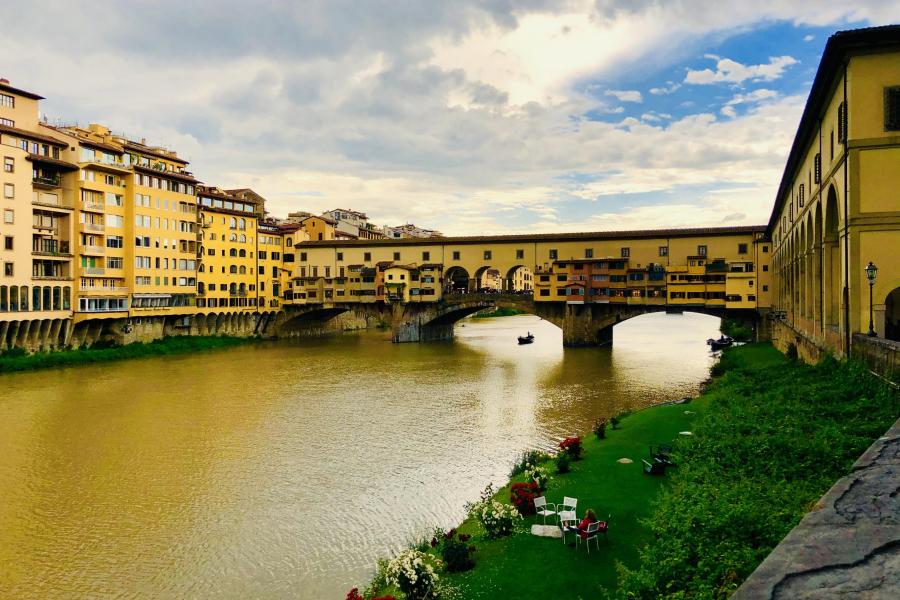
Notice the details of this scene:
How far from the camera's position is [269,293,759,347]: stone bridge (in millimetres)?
64438

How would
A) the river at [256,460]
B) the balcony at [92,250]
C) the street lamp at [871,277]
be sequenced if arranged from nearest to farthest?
1. the river at [256,460]
2. the street lamp at [871,277]
3. the balcony at [92,250]

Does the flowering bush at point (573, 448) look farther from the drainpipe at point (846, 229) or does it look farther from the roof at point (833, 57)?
the roof at point (833, 57)

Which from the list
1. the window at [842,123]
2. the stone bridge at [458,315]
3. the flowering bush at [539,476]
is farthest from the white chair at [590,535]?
the stone bridge at [458,315]

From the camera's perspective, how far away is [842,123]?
20516mm

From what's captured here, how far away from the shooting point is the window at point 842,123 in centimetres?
1995

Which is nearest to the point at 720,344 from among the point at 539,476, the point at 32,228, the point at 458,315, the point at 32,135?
the point at 458,315

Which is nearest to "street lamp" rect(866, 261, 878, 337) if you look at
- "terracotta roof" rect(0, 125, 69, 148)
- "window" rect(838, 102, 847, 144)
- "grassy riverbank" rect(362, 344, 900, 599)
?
"grassy riverbank" rect(362, 344, 900, 599)

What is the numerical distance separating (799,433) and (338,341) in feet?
214

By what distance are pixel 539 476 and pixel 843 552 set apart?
14163 mm

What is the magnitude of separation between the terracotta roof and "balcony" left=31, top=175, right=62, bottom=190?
283 cm

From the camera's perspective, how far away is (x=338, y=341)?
249ft

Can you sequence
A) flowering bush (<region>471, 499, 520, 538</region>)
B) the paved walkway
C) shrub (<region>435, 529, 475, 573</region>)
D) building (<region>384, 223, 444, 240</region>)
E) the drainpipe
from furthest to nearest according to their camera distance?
building (<region>384, 223, 444, 240</region>)
the drainpipe
flowering bush (<region>471, 499, 520, 538</region>)
shrub (<region>435, 529, 475, 573</region>)
the paved walkway

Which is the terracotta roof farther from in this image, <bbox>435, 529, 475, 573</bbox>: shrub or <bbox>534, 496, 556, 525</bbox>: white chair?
<bbox>435, 529, 475, 573</bbox>: shrub

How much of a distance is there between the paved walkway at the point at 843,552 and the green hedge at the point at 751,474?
371cm
